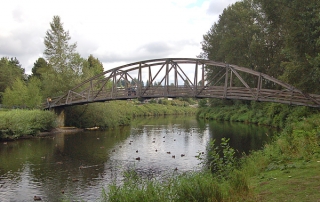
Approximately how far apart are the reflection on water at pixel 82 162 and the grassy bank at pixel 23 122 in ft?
4.57

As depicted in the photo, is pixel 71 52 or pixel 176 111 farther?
pixel 176 111

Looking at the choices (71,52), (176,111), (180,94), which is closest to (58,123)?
(71,52)

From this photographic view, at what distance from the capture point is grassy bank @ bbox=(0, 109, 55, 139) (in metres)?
34.2

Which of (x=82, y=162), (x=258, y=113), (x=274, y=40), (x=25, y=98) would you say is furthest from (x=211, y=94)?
(x=25, y=98)

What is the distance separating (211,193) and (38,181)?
12.5 m

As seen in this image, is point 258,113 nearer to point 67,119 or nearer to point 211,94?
point 211,94

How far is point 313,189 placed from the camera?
10.1 m

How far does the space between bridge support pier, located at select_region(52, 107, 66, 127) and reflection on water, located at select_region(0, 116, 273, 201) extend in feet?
29.6

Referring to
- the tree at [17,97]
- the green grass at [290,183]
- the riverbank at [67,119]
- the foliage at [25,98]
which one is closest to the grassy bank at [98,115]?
the riverbank at [67,119]

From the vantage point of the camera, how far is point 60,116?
47906 millimetres

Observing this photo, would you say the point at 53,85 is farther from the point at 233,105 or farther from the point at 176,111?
the point at 176,111

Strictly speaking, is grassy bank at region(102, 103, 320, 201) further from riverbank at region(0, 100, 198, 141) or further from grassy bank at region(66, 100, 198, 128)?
grassy bank at region(66, 100, 198, 128)

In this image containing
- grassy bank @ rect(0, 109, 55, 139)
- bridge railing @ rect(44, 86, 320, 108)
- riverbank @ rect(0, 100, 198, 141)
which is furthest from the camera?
riverbank @ rect(0, 100, 198, 141)

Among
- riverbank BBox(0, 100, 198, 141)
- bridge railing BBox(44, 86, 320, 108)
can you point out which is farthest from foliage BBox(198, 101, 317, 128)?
riverbank BBox(0, 100, 198, 141)
